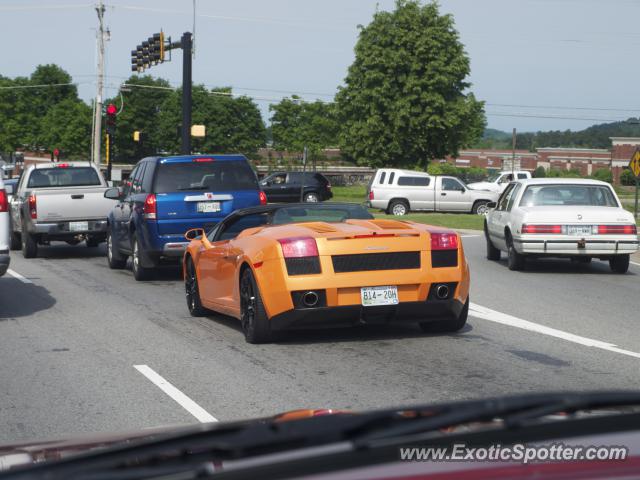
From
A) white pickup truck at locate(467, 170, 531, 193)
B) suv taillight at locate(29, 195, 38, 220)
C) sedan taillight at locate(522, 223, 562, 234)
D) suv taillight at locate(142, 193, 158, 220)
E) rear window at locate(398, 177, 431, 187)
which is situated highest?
suv taillight at locate(142, 193, 158, 220)

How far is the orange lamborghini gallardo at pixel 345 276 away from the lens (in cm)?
952

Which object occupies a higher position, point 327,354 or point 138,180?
point 138,180

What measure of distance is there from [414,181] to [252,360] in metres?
36.2

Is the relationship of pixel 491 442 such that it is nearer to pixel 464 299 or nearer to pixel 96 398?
pixel 96 398

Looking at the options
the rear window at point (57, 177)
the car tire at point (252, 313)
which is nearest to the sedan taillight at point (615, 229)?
the car tire at point (252, 313)

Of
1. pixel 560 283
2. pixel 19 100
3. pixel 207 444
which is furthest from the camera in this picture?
pixel 19 100

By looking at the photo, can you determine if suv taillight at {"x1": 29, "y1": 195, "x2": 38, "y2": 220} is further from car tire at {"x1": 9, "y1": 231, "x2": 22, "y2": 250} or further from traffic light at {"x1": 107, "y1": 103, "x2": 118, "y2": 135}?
traffic light at {"x1": 107, "y1": 103, "x2": 118, "y2": 135}

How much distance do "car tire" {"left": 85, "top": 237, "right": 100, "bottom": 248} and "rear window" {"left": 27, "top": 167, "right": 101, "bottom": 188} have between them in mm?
1221

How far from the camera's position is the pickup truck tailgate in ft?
70.0

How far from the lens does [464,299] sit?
1027 centimetres

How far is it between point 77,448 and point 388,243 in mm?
6522

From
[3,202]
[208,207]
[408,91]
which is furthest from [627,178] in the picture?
[3,202]

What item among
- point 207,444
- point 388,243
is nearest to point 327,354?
point 388,243

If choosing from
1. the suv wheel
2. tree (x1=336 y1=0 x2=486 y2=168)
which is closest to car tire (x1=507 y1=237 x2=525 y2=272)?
the suv wheel
